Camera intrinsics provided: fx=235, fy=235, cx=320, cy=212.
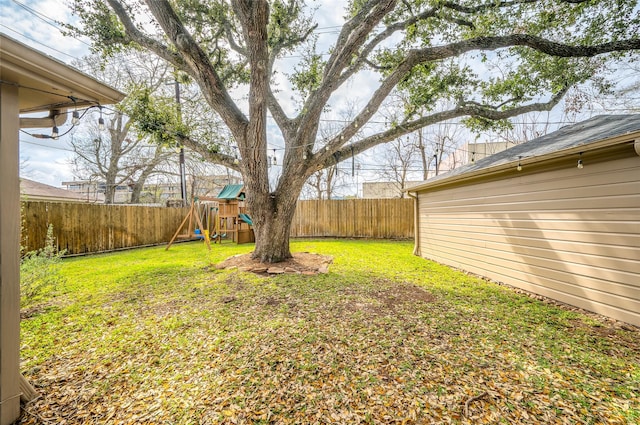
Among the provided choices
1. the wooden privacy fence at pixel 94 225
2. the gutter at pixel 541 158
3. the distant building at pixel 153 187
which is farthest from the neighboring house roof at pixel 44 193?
the gutter at pixel 541 158

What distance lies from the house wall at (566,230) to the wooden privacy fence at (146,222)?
5.00 metres

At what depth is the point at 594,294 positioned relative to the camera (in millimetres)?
2852

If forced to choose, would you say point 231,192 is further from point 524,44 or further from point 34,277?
point 524,44

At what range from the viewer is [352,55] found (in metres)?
4.48

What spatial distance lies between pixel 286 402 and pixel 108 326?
90.5 inches

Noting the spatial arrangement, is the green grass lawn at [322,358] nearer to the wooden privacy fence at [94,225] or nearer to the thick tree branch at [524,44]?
the wooden privacy fence at [94,225]

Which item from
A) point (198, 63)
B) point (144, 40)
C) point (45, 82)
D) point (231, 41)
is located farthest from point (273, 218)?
point (231, 41)

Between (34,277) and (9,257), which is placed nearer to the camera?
(9,257)

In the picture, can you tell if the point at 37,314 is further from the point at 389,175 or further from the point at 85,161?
the point at 389,175

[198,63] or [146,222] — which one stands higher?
[198,63]

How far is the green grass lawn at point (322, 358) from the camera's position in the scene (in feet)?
4.80

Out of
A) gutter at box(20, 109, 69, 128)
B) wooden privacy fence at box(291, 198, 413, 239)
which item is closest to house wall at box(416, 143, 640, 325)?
wooden privacy fence at box(291, 198, 413, 239)

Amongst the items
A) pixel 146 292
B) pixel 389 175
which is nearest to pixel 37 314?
pixel 146 292

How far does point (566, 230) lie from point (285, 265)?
4518mm
